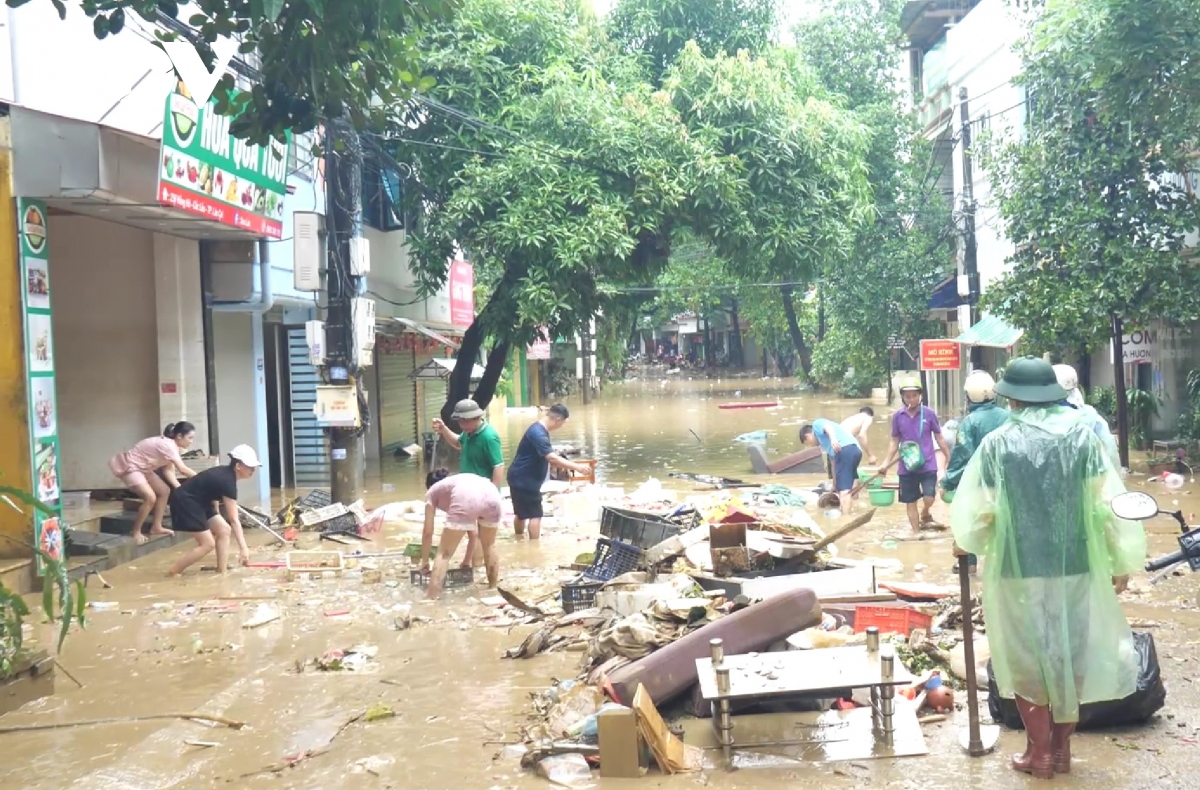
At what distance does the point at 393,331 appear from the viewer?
20312 millimetres

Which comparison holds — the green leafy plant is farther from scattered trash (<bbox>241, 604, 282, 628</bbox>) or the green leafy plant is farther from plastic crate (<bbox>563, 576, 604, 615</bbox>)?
plastic crate (<bbox>563, 576, 604, 615</bbox>)

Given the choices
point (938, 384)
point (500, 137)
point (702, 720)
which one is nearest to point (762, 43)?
point (500, 137)

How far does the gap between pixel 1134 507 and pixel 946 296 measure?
26.5 meters

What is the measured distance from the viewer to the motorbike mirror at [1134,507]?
445 centimetres

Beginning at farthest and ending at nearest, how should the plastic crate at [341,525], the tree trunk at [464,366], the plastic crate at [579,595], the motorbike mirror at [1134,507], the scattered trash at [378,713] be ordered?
the tree trunk at [464,366] < the plastic crate at [341,525] < the plastic crate at [579,595] < the scattered trash at [378,713] < the motorbike mirror at [1134,507]

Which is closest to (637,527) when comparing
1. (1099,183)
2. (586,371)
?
(1099,183)

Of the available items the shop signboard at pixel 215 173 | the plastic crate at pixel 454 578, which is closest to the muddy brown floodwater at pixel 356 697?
the plastic crate at pixel 454 578

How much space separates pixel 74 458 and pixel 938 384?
23.0 m

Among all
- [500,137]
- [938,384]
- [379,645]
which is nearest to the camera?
[379,645]

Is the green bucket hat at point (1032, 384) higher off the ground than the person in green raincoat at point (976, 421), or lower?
higher

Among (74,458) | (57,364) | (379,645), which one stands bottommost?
(379,645)

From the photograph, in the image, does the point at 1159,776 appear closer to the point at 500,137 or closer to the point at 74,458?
the point at 74,458

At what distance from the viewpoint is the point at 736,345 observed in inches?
2633

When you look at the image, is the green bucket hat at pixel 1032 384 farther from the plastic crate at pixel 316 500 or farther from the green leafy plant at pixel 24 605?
the plastic crate at pixel 316 500
